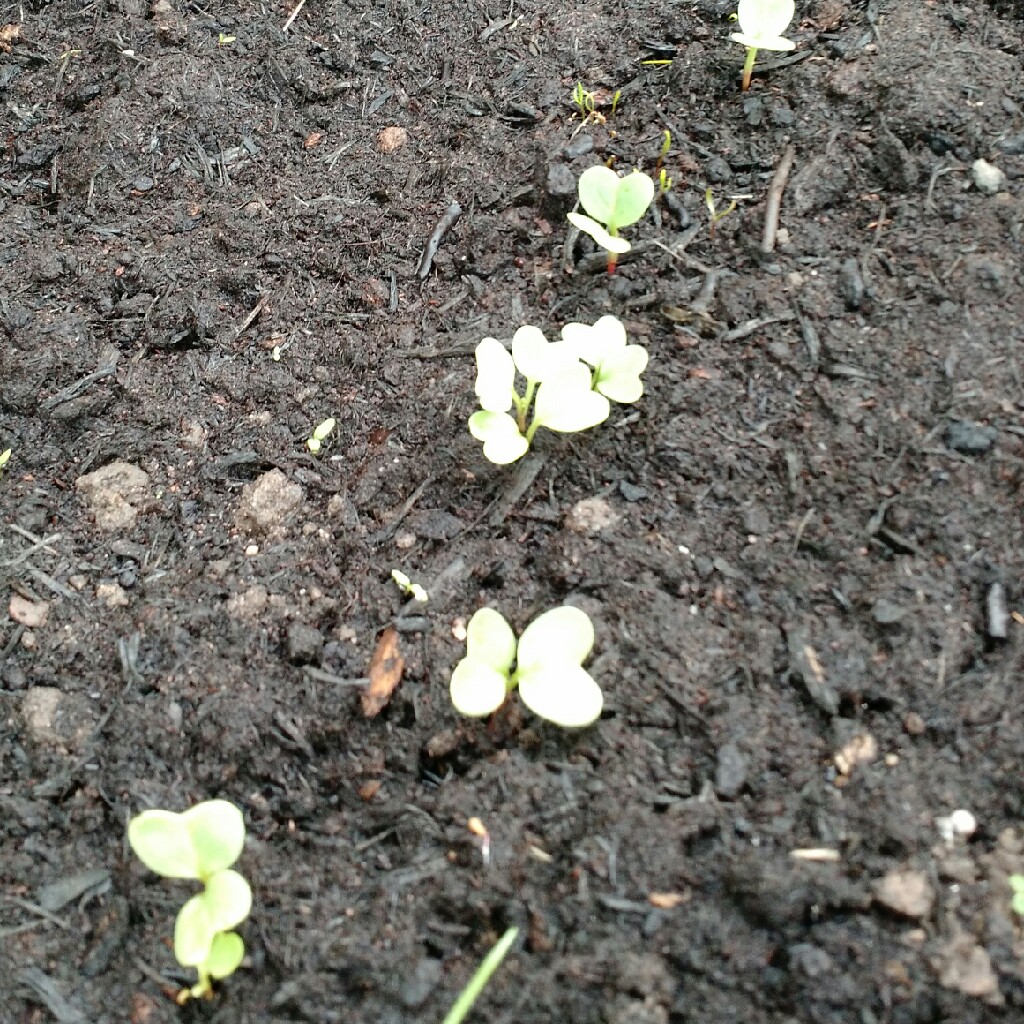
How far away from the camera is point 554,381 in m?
1.47

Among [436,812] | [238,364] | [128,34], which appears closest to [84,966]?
[436,812]

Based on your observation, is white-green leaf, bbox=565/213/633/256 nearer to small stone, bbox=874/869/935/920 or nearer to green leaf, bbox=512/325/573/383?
green leaf, bbox=512/325/573/383

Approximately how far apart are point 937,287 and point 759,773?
88 cm

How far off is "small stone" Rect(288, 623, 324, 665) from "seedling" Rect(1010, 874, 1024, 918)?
1.00 metres

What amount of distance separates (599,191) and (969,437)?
74cm

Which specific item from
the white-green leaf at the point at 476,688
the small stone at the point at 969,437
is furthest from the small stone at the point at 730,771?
the small stone at the point at 969,437

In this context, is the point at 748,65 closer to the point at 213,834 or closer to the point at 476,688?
the point at 476,688

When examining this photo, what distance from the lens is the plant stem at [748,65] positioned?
176 cm

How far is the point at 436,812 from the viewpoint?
1.26 metres

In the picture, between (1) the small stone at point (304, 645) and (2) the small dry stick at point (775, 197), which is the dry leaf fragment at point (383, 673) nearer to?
(1) the small stone at point (304, 645)

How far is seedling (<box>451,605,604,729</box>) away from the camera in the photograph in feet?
3.98

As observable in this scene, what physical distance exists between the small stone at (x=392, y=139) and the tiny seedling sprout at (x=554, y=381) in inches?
28.2

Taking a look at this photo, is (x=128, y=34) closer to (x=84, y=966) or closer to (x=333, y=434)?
(x=333, y=434)

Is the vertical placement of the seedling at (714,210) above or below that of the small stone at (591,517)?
above
